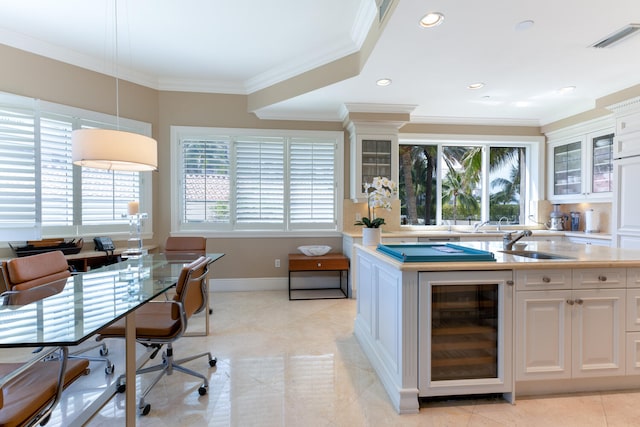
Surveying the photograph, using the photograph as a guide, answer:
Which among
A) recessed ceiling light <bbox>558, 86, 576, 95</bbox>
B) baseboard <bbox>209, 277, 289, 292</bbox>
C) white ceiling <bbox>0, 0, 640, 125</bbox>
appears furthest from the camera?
baseboard <bbox>209, 277, 289, 292</bbox>

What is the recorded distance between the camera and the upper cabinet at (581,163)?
4.06m

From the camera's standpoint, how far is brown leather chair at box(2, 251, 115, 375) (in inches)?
74.1

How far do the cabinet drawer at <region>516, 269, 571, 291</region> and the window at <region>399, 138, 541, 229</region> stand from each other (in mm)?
2999

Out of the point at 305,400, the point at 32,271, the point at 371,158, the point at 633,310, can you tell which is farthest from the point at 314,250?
the point at 633,310

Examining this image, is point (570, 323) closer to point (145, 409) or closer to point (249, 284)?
point (145, 409)

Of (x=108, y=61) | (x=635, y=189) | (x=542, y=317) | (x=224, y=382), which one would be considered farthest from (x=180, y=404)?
(x=635, y=189)

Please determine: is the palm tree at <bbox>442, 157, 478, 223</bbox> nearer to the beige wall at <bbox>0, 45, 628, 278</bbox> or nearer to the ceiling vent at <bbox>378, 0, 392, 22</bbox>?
the beige wall at <bbox>0, 45, 628, 278</bbox>

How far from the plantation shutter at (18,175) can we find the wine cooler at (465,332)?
410cm

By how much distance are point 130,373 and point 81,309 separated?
0.41 metres

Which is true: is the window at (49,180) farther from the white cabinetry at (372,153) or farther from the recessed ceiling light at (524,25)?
the recessed ceiling light at (524,25)

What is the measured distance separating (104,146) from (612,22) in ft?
12.9

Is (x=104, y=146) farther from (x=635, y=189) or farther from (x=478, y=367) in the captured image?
(x=635, y=189)

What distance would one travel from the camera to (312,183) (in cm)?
469

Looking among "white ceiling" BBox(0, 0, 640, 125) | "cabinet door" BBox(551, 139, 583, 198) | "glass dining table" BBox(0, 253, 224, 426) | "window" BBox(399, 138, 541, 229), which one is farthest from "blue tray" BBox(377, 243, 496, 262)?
"cabinet door" BBox(551, 139, 583, 198)
